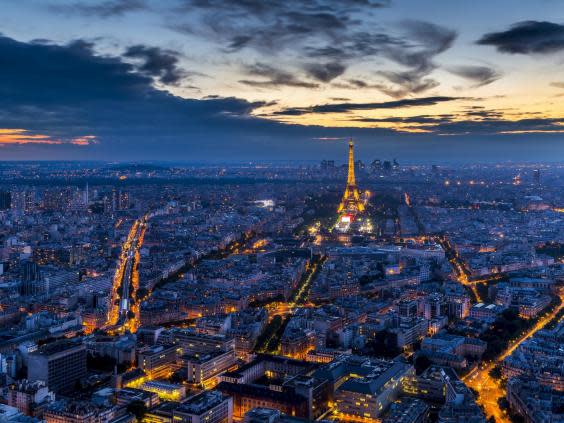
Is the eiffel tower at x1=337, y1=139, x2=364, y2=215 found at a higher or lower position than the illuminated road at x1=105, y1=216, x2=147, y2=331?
higher

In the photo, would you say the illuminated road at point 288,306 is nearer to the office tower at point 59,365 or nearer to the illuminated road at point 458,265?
A: the office tower at point 59,365

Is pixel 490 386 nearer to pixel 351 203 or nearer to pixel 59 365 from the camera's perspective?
pixel 59 365

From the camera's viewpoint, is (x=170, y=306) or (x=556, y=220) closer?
(x=170, y=306)

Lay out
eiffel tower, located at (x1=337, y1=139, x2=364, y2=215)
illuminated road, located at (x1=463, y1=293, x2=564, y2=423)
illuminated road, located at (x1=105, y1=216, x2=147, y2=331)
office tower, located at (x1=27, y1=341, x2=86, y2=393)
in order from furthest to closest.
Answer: eiffel tower, located at (x1=337, y1=139, x2=364, y2=215) → illuminated road, located at (x1=105, y1=216, x2=147, y2=331) → office tower, located at (x1=27, y1=341, x2=86, y2=393) → illuminated road, located at (x1=463, y1=293, x2=564, y2=423)

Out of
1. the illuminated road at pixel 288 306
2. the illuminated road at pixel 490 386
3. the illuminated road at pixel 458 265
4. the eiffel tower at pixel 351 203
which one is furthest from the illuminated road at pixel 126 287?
the eiffel tower at pixel 351 203

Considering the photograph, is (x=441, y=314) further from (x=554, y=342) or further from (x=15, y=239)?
(x=15, y=239)

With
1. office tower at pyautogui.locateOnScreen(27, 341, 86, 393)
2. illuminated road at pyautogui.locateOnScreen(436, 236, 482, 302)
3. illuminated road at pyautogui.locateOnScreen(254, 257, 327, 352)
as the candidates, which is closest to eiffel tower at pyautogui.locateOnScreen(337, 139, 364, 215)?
illuminated road at pyautogui.locateOnScreen(436, 236, 482, 302)

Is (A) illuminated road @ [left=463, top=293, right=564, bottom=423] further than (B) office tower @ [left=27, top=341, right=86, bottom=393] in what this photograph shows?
No

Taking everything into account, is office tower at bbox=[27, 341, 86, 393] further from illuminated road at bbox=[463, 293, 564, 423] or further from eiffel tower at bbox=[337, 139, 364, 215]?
eiffel tower at bbox=[337, 139, 364, 215]

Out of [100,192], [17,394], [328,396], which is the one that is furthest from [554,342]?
[100,192]
